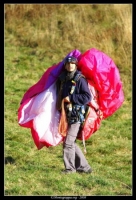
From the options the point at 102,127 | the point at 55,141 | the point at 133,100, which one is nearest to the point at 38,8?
the point at 133,100

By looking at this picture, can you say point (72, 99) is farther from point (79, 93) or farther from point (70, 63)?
point (70, 63)

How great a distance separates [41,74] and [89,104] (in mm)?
5403

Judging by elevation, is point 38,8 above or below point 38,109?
above

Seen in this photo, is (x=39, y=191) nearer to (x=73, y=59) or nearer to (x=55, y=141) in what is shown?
(x=55, y=141)

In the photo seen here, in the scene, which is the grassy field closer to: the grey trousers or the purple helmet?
the grey trousers

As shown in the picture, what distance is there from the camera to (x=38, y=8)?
520 inches

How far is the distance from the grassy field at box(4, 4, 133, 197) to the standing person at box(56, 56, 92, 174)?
0.30m

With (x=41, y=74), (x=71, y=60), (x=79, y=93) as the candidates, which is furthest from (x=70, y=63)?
(x=41, y=74)

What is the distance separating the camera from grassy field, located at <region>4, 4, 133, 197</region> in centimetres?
Answer: 501

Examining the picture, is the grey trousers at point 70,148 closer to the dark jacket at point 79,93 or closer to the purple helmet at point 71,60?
the dark jacket at point 79,93

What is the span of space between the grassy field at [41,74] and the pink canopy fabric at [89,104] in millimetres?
547

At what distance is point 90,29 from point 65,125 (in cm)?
734

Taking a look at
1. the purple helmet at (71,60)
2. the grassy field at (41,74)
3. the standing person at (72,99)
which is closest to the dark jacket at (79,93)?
the standing person at (72,99)

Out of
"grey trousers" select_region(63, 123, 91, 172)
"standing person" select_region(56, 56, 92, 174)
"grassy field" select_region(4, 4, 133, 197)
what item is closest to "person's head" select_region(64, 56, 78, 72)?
"standing person" select_region(56, 56, 92, 174)
